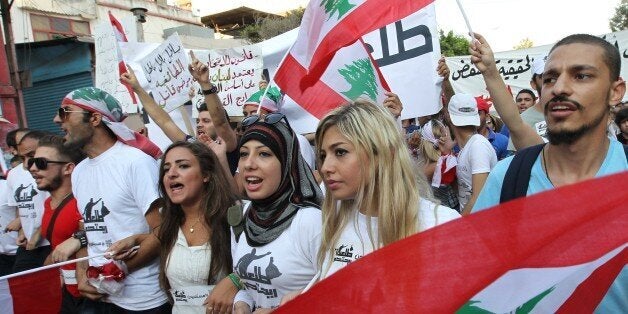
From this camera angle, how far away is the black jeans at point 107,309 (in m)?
3.24

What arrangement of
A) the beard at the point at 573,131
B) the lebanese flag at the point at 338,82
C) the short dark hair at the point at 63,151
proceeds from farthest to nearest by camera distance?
1. the short dark hair at the point at 63,151
2. the lebanese flag at the point at 338,82
3. the beard at the point at 573,131

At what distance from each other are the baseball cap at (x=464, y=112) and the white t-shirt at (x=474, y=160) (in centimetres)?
18

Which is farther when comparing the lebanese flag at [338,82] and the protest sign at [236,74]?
the protest sign at [236,74]

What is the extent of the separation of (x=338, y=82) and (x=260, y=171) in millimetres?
1378

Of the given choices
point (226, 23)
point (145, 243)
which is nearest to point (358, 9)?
point (145, 243)

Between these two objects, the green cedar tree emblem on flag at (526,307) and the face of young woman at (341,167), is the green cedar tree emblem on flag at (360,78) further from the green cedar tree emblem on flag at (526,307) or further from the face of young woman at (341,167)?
the green cedar tree emblem on flag at (526,307)

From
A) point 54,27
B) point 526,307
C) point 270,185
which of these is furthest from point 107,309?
point 54,27

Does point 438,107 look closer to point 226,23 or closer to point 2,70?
point 2,70

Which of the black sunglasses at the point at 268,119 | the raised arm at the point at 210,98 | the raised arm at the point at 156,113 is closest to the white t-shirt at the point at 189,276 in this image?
the black sunglasses at the point at 268,119

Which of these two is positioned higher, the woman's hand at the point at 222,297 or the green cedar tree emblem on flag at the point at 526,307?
the green cedar tree emblem on flag at the point at 526,307

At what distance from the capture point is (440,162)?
15.0 ft

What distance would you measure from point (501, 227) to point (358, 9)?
2.41 m

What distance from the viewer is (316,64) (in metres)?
3.46

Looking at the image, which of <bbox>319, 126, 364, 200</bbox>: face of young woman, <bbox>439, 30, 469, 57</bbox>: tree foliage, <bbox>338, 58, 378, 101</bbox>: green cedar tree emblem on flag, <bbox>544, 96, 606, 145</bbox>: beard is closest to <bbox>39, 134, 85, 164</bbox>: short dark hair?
<bbox>338, 58, 378, 101</bbox>: green cedar tree emblem on flag
